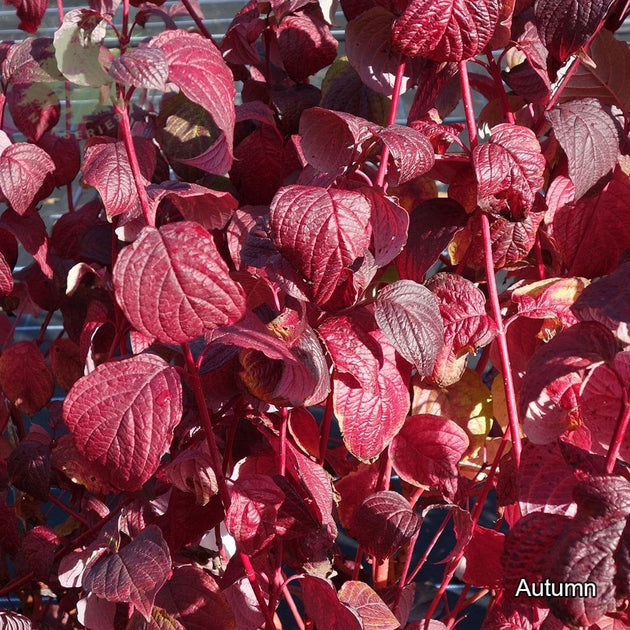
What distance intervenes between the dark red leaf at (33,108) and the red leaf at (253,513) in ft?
1.88

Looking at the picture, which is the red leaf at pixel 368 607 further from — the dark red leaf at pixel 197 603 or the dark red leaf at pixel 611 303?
the dark red leaf at pixel 611 303

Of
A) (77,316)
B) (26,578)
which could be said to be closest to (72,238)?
(77,316)

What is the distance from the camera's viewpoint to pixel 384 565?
996 mm


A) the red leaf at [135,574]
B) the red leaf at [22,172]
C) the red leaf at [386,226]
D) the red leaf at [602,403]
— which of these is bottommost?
the red leaf at [135,574]

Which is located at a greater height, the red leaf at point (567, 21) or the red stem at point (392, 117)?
the red leaf at point (567, 21)

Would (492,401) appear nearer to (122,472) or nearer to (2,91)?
(122,472)

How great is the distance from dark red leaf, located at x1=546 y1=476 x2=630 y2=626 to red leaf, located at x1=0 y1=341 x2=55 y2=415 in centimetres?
75

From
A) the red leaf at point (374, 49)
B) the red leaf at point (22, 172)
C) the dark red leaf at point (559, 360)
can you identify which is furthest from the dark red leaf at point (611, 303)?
the red leaf at point (22, 172)

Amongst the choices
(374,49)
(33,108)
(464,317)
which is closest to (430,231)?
(464,317)

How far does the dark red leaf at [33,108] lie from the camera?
3.28ft

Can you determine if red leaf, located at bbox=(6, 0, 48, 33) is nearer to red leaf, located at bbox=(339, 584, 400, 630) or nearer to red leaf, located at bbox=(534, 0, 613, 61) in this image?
red leaf, located at bbox=(534, 0, 613, 61)

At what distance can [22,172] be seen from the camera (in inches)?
34.7

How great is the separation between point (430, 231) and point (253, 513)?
35 cm

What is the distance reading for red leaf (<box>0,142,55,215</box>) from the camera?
34.4 inches
